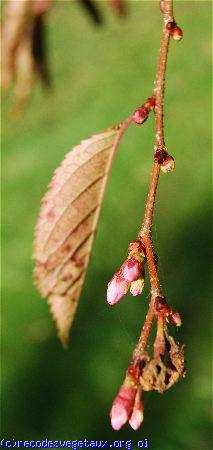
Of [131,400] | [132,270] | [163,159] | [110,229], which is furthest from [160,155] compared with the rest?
[110,229]

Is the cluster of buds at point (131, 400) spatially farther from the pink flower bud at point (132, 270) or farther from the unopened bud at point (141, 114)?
the unopened bud at point (141, 114)

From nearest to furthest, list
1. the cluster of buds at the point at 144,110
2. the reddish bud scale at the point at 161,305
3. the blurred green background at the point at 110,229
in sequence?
the reddish bud scale at the point at 161,305
the cluster of buds at the point at 144,110
the blurred green background at the point at 110,229

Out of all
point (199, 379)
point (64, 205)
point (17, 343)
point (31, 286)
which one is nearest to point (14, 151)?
point (31, 286)

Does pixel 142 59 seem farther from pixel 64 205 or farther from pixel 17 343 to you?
pixel 64 205

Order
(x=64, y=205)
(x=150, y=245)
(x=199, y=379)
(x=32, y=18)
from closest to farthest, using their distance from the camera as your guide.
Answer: (x=150, y=245) → (x=64, y=205) → (x=32, y=18) → (x=199, y=379)

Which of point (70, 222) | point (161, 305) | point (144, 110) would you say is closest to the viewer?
point (161, 305)

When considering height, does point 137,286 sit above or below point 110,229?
below

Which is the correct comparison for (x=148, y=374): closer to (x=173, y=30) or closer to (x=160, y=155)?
(x=160, y=155)

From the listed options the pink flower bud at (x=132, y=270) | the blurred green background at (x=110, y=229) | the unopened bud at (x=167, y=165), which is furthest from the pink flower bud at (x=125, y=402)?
the blurred green background at (x=110, y=229)
